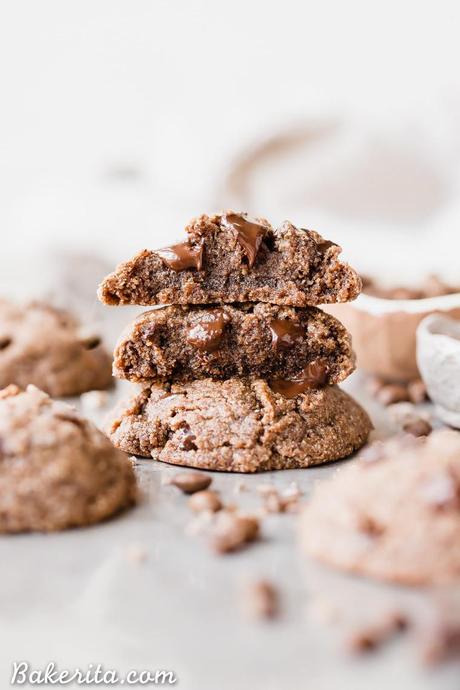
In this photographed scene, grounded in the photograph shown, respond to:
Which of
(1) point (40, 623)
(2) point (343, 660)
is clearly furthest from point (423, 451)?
(1) point (40, 623)

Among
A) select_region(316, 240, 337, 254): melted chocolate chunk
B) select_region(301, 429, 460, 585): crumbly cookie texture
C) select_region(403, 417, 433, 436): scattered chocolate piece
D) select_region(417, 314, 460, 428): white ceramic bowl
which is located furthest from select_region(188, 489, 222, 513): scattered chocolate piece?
select_region(417, 314, 460, 428): white ceramic bowl

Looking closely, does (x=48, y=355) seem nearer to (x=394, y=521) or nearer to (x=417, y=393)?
(x=417, y=393)

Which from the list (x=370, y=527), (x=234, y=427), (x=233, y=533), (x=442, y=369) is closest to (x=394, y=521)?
(x=370, y=527)

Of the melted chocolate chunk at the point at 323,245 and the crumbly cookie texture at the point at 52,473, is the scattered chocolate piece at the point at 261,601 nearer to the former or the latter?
the crumbly cookie texture at the point at 52,473

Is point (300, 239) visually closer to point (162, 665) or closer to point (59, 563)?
point (59, 563)

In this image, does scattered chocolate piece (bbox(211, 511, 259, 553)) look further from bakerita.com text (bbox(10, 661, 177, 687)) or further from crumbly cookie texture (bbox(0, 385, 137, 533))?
bakerita.com text (bbox(10, 661, 177, 687))
